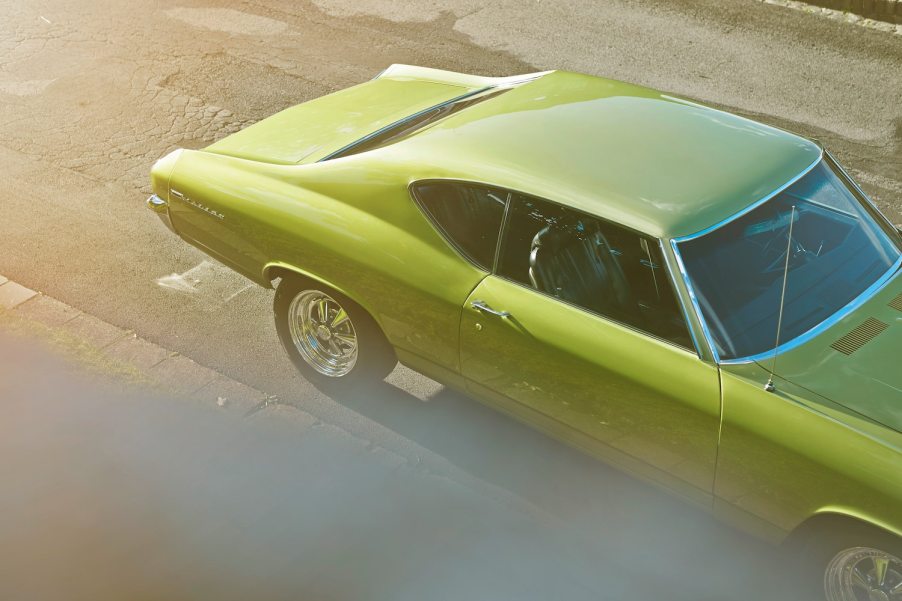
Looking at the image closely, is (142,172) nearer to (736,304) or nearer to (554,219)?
(554,219)

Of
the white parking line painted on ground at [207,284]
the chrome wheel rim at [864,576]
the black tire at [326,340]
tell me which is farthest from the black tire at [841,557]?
the white parking line painted on ground at [207,284]

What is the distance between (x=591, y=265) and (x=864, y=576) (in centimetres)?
156

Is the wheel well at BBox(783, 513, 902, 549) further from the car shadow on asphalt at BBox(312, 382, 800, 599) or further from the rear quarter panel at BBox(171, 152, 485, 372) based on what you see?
the rear quarter panel at BBox(171, 152, 485, 372)

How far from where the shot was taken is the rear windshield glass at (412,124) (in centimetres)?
517

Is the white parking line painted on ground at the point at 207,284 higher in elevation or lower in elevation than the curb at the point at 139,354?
higher

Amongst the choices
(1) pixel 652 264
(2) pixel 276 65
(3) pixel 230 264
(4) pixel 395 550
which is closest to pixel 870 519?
(1) pixel 652 264

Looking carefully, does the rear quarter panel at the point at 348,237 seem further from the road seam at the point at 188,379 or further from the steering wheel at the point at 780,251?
the steering wheel at the point at 780,251

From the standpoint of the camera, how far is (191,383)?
5523 millimetres

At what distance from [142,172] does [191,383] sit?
2738 mm

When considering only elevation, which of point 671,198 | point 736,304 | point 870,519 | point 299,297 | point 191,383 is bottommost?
point 191,383

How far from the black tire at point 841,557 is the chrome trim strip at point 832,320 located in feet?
2.15

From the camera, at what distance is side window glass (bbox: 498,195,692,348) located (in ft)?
13.2

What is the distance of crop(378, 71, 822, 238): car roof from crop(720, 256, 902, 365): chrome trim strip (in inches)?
21.7

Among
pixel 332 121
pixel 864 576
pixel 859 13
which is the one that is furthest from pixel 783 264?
pixel 859 13
